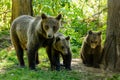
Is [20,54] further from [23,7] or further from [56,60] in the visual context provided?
[23,7]

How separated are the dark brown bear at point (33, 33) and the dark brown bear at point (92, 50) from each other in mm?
1547

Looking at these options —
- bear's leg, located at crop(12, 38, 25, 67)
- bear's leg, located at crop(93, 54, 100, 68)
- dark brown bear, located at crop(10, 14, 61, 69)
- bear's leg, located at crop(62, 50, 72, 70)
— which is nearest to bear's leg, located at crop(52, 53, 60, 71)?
bear's leg, located at crop(62, 50, 72, 70)

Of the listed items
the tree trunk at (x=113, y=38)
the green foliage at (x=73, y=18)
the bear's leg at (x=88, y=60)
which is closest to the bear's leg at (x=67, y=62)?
the bear's leg at (x=88, y=60)

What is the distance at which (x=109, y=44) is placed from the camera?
8375mm

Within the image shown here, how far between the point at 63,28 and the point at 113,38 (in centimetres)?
419

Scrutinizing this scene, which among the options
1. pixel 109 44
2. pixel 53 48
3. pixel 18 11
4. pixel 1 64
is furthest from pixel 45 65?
pixel 18 11

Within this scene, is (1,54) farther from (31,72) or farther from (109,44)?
(109,44)

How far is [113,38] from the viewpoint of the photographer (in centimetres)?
826

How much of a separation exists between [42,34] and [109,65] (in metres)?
2.10

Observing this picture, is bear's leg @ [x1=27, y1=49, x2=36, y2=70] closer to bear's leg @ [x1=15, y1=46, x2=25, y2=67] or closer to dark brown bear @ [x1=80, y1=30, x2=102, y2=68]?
bear's leg @ [x1=15, y1=46, x2=25, y2=67]

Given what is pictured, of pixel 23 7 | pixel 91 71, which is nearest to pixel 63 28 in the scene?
pixel 23 7

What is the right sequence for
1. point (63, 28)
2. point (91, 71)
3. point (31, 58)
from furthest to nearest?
point (63, 28) → point (91, 71) → point (31, 58)

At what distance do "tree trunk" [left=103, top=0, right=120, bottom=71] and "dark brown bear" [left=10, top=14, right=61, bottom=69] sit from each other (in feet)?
4.99

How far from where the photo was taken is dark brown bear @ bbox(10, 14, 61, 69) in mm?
7432
